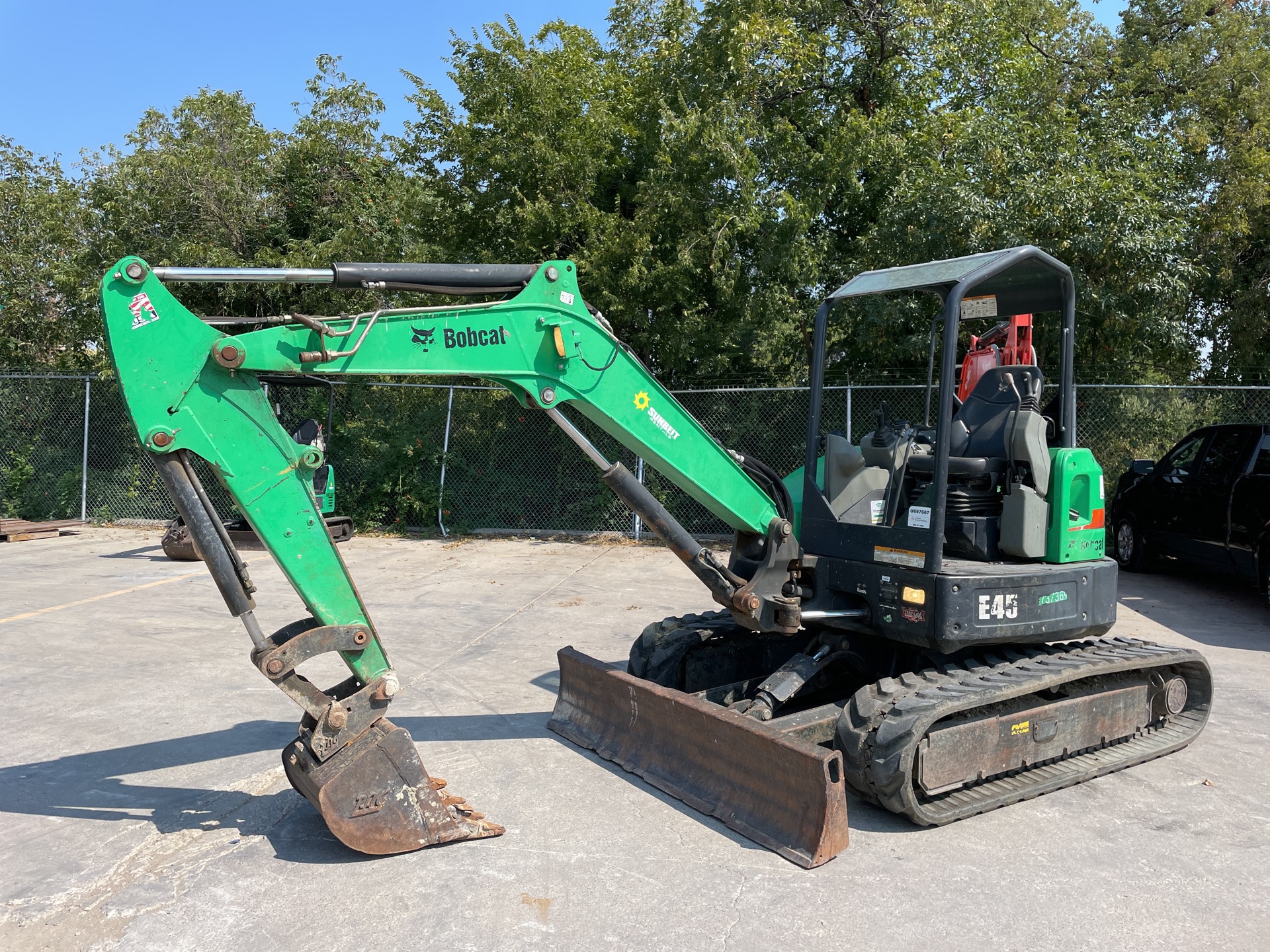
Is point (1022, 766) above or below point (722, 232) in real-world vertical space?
below

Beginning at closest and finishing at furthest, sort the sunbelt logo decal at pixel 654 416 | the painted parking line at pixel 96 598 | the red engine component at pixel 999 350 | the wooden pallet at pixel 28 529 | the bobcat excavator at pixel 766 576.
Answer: the bobcat excavator at pixel 766 576, the sunbelt logo decal at pixel 654 416, the red engine component at pixel 999 350, the painted parking line at pixel 96 598, the wooden pallet at pixel 28 529

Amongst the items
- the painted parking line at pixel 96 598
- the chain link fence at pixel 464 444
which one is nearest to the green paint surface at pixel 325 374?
the painted parking line at pixel 96 598

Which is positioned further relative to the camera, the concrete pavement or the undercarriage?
the undercarriage

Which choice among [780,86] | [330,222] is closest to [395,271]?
[780,86]

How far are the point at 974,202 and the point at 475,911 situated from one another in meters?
10.5

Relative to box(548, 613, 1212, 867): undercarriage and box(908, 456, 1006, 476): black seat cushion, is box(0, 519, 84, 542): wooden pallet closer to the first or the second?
box(548, 613, 1212, 867): undercarriage

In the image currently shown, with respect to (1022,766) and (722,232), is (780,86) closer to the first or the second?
(722,232)

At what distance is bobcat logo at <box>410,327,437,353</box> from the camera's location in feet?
13.8

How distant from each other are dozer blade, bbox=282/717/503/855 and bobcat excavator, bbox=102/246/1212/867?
0.04 ft

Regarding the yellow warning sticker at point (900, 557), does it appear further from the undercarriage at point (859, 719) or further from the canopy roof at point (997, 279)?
the canopy roof at point (997, 279)

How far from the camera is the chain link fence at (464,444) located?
40.3ft

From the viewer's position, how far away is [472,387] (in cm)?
1472

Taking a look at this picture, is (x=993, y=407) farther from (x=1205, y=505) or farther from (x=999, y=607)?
(x=1205, y=505)

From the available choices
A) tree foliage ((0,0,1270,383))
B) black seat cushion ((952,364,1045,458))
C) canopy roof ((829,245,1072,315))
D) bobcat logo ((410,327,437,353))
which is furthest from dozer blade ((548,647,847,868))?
tree foliage ((0,0,1270,383))
